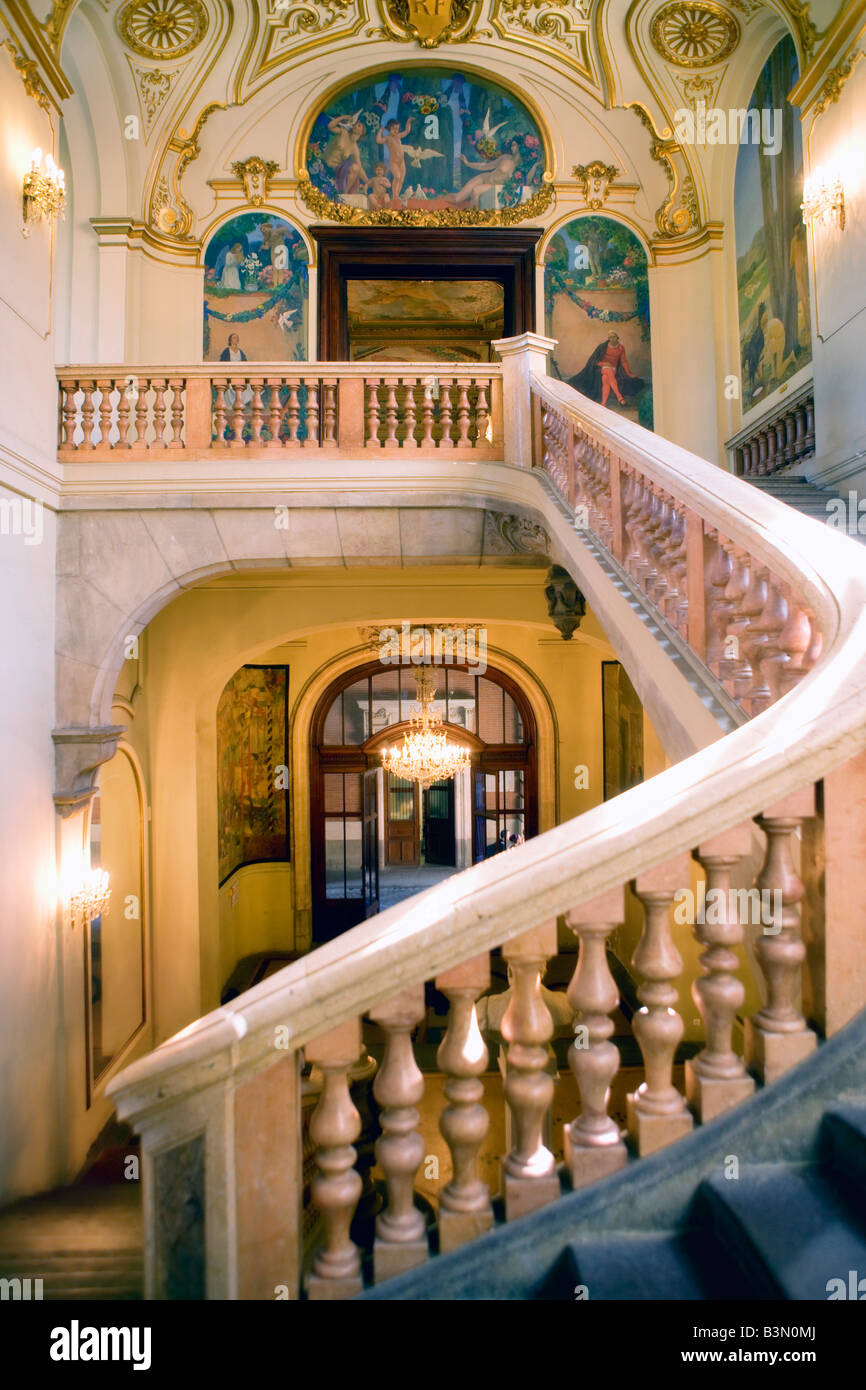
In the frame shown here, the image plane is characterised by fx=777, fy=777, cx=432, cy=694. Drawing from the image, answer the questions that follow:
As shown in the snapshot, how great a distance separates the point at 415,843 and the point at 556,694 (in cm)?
641

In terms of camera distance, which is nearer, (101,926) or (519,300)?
(101,926)

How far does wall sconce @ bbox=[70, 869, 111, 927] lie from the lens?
5.71m

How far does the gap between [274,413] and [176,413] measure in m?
0.73

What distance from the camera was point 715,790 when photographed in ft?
4.70

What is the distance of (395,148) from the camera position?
884 centimetres

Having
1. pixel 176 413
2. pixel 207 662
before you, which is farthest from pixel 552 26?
pixel 207 662

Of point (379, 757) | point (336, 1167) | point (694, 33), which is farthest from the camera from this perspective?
point (379, 757)

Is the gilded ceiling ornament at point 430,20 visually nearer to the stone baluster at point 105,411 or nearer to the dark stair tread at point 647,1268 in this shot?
the stone baluster at point 105,411

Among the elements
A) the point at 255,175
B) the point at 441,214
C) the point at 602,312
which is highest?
the point at 255,175

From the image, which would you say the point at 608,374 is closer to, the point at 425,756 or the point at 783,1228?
the point at 425,756

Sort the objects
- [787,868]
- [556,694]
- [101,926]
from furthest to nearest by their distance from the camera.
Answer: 1. [556,694]
2. [101,926]
3. [787,868]
